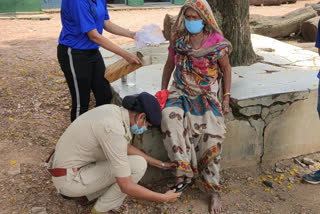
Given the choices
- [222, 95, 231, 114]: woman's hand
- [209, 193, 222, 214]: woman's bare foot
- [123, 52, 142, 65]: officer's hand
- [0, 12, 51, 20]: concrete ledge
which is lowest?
[209, 193, 222, 214]: woman's bare foot

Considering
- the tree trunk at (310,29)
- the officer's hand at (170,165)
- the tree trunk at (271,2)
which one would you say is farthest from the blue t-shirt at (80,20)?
the tree trunk at (271,2)

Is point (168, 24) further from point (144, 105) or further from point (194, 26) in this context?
point (144, 105)

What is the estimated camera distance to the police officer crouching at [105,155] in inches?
90.8

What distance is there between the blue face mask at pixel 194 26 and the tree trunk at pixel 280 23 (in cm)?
512

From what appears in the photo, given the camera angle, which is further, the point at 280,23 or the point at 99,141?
the point at 280,23

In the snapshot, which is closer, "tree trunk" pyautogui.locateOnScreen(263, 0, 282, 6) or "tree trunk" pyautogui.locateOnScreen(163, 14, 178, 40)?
"tree trunk" pyautogui.locateOnScreen(163, 14, 178, 40)

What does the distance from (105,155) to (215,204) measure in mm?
1052

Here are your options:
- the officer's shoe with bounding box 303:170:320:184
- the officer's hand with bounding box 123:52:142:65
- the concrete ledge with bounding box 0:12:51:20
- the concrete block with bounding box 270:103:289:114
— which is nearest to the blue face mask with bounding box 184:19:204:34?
the officer's hand with bounding box 123:52:142:65

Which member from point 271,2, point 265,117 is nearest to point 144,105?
point 265,117

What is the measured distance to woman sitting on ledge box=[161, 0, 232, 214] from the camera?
2.85 meters

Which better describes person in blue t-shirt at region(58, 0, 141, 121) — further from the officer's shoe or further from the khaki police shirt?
the officer's shoe

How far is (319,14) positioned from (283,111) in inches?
260

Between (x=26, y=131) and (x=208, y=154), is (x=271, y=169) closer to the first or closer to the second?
(x=208, y=154)

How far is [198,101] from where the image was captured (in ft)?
9.83
